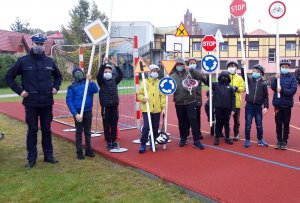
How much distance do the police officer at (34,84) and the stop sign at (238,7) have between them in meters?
4.55

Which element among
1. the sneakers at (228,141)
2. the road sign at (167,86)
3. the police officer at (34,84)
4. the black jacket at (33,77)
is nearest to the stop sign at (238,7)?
the road sign at (167,86)

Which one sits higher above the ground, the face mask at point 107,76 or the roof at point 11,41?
the roof at point 11,41

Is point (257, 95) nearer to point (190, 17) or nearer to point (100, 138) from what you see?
point (100, 138)

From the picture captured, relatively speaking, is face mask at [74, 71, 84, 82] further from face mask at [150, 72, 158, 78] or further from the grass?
the grass

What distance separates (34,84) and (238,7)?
5.08 m

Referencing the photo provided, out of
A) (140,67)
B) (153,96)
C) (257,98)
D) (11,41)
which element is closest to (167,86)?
(153,96)

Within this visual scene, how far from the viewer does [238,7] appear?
881cm

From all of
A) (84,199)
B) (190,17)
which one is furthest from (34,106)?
(190,17)

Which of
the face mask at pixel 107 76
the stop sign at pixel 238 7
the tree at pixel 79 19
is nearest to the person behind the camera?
the face mask at pixel 107 76

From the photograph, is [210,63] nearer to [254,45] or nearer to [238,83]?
[238,83]

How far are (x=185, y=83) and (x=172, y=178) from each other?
2854 mm

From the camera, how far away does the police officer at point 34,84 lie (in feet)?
22.8

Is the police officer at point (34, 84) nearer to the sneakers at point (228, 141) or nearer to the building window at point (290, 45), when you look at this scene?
the sneakers at point (228, 141)

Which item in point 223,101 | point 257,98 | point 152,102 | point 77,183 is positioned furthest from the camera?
point 223,101
